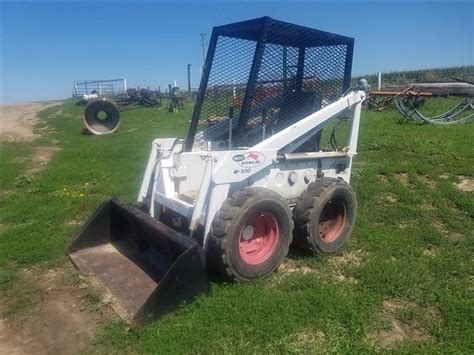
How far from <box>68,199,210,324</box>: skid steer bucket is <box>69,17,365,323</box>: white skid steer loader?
0.03 feet

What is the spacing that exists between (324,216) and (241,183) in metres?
1.20

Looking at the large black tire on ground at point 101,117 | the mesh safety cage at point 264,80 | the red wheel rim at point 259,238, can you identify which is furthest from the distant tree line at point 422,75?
the red wheel rim at point 259,238

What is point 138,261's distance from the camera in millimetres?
4387

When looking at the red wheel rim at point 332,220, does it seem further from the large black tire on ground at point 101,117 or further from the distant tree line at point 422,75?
the distant tree line at point 422,75

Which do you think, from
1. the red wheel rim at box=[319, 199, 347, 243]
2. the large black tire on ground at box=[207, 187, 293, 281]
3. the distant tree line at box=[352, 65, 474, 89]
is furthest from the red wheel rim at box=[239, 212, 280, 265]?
the distant tree line at box=[352, 65, 474, 89]

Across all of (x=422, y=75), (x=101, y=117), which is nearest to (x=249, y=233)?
(x=101, y=117)

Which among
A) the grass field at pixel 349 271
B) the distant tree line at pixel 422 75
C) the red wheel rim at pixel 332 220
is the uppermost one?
the distant tree line at pixel 422 75

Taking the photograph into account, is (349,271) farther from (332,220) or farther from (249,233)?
(249,233)

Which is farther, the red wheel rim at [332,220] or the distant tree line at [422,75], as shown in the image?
the distant tree line at [422,75]

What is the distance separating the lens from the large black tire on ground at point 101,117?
52.2ft

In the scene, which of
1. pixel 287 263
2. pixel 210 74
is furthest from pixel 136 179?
pixel 287 263

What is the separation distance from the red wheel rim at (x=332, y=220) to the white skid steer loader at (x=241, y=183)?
1cm

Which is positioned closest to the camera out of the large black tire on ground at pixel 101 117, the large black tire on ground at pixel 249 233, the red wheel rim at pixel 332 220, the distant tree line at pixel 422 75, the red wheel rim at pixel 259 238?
the large black tire on ground at pixel 249 233

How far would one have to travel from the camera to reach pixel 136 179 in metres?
8.12
